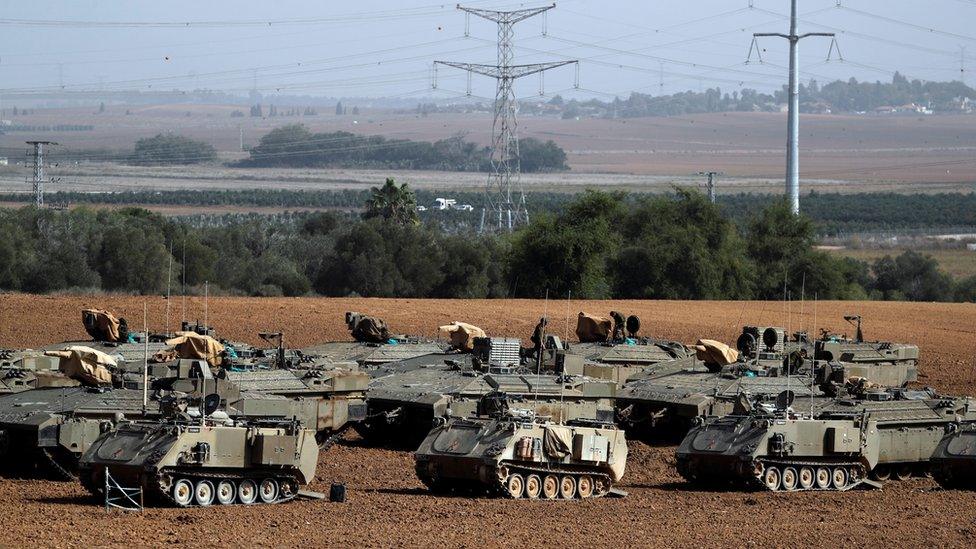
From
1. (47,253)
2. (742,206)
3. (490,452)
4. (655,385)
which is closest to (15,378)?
(490,452)

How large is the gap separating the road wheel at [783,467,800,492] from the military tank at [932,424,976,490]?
2.23 meters

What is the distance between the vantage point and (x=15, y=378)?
91.8 ft

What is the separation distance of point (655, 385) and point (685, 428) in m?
1.38

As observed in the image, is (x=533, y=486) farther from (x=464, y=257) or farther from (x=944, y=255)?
(x=944, y=255)

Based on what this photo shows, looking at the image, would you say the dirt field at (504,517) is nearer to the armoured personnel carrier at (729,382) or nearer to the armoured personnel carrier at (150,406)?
the armoured personnel carrier at (150,406)

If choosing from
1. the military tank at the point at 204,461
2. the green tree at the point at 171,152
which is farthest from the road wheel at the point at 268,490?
the green tree at the point at 171,152

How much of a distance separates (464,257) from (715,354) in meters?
34.9

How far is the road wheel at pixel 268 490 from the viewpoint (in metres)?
22.5

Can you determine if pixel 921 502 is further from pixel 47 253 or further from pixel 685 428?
pixel 47 253

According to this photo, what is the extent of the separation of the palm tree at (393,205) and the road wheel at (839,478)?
4995cm

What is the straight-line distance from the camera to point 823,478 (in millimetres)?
25375

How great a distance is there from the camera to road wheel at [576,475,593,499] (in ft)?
78.1

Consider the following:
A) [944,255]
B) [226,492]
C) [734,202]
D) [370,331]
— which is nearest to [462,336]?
[370,331]

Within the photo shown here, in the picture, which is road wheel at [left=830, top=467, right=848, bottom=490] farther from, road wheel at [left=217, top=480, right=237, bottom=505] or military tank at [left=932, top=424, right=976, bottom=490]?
road wheel at [left=217, top=480, right=237, bottom=505]
